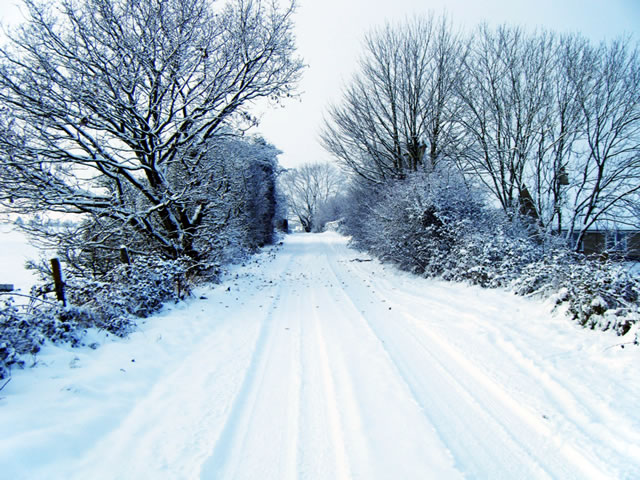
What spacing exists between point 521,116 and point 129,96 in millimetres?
12800

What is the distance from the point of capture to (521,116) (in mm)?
10805

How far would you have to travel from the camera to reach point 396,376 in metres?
3.46

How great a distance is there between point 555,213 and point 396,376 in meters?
10.7

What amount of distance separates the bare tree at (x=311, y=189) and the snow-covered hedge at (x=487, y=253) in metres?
44.4

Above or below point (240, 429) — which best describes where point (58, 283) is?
above

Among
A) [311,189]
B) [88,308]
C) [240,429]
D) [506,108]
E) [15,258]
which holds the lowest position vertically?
[240,429]

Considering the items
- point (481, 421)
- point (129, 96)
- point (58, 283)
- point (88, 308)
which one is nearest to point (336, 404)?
point (481, 421)

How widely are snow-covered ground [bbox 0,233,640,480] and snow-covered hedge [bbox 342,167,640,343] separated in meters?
0.52

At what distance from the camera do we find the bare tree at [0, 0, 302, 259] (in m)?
6.35

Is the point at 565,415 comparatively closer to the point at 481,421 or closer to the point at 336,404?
the point at 481,421

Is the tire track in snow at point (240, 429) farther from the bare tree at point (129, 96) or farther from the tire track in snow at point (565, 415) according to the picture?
the bare tree at point (129, 96)

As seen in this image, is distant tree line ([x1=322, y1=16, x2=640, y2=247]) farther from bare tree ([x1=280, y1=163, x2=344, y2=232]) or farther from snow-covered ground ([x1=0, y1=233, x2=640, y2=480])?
bare tree ([x1=280, y1=163, x2=344, y2=232])

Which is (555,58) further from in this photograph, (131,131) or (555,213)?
(131,131)

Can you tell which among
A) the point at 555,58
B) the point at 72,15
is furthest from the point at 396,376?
the point at 555,58
